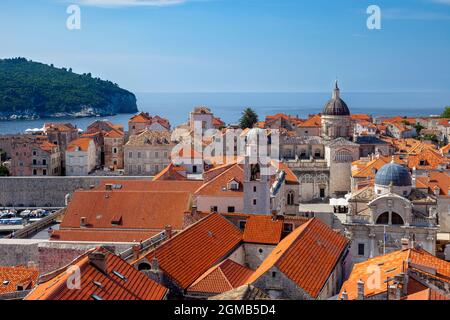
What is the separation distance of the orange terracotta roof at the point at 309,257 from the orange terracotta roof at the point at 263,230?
790mm

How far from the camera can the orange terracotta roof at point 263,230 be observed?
23873mm

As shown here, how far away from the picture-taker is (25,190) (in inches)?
1882

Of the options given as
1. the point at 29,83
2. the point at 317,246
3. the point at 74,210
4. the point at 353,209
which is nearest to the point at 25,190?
the point at 74,210

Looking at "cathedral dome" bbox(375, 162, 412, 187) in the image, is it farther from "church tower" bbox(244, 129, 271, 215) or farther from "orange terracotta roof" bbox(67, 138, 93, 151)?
"orange terracotta roof" bbox(67, 138, 93, 151)

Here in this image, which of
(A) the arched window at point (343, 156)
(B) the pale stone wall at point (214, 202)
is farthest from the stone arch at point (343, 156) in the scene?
(B) the pale stone wall at point (214, 202)

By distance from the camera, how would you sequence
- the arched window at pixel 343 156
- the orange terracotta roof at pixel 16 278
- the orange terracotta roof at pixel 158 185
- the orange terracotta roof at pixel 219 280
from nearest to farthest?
the orange terracotta roof at pixel 219 280 < the orange terracotta roof at pixel 16 278 < the orange terracotta roof at pixel 158 185 < the arched window at pixel 343 156

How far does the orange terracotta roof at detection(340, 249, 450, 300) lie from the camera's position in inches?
640

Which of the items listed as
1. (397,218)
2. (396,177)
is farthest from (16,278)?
(396,177)

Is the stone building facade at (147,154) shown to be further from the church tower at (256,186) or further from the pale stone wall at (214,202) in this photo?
the church tower at (256,186)

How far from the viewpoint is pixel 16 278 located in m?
21.7

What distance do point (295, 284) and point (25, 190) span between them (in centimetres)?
3463

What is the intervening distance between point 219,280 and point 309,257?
3366 millimetres

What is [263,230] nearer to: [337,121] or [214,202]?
[214,202]
